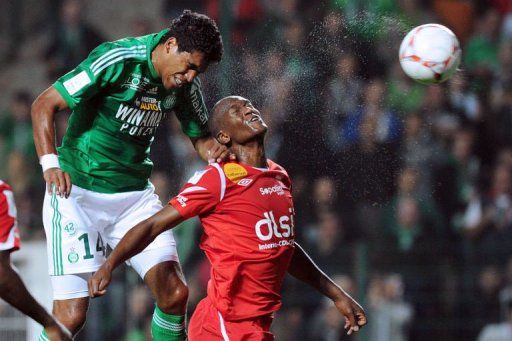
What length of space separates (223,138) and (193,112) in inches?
27.9

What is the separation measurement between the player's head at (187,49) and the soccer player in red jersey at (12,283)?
1311 mm

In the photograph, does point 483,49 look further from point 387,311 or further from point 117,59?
point 117,59

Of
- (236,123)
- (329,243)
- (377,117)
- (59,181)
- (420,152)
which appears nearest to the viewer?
(59,181)

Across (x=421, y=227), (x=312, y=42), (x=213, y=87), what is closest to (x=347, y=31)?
(x=312, y=42)

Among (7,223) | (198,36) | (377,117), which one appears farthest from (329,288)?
(377,117)

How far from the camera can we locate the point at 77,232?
5.80 metres

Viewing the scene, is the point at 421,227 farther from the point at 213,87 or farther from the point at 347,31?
the point at 213,87

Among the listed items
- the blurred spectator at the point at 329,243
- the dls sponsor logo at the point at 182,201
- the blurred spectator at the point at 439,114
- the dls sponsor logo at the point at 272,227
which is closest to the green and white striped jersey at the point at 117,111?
the dls sponsor logo at the point at 182,201

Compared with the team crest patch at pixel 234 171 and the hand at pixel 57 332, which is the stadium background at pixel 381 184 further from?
the hand at pixel 57 332

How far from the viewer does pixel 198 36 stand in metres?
5.48

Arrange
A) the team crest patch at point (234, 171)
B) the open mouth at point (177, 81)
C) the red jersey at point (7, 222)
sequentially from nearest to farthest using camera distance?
the team crest patch at point (234, 171), the open mouth at point (177, 81), the red jersey at point (7, 222)

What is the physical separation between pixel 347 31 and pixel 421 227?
2.53m

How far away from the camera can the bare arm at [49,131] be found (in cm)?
532

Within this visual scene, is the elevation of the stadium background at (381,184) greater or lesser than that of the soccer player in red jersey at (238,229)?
lesser
